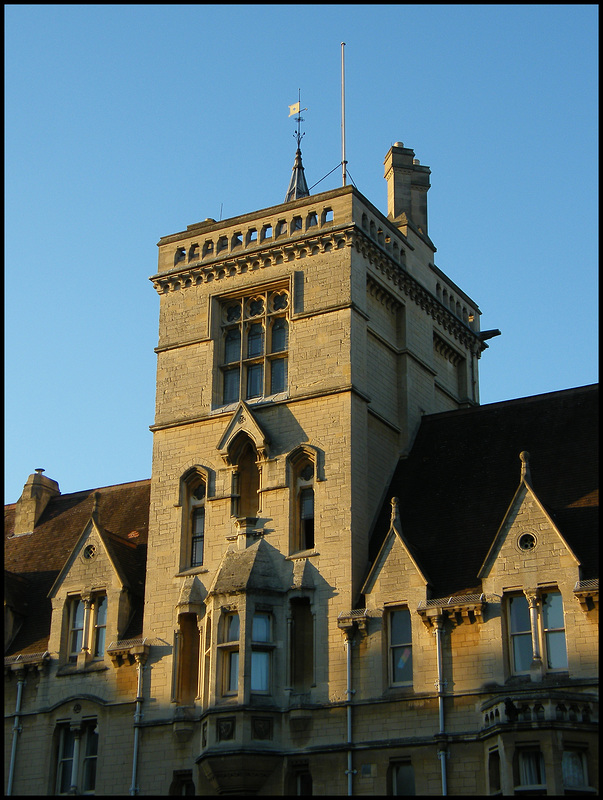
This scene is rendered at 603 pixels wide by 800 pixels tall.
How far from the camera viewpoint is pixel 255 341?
32.7 metres

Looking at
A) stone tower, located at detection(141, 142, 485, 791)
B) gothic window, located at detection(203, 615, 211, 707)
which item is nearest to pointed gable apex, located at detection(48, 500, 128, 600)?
stone tower, located at detection(141, 142, 485, 791)

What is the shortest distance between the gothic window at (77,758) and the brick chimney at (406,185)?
18448mm

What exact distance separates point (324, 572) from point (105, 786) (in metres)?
7.50

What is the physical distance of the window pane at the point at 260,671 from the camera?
27.6 meters

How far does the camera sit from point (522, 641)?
85.0 feet

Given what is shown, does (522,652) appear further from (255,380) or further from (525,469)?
(255,380)

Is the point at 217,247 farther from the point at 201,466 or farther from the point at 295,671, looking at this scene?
the point at 295,671

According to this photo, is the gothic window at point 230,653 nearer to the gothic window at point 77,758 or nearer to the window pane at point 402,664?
the window pane at point 402,664

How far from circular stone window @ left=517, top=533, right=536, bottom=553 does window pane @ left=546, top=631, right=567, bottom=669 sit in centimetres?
195

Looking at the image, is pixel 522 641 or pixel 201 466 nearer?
pixel 522 641

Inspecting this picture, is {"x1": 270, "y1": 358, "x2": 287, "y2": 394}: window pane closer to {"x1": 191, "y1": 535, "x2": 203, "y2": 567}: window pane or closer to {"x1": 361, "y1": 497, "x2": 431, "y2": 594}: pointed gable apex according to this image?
{"x1": 191, "y1": 535, "x2": 203, "y2": 567}: window pane

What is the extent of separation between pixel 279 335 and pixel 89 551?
7838mm

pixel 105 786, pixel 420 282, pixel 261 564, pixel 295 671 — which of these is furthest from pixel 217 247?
pixel 105 786

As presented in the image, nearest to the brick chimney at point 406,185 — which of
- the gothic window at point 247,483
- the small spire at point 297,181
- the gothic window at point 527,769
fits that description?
the small spire at point 297,181
